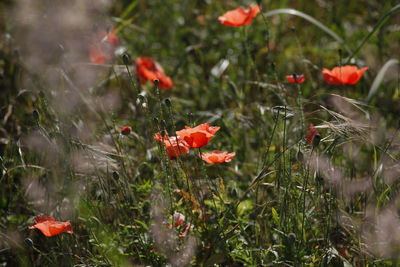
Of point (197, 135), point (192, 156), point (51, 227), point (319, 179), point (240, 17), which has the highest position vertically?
point (240, 17)

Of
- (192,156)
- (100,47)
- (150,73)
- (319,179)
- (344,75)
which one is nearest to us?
(319,179)

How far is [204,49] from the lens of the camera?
9.27 feet

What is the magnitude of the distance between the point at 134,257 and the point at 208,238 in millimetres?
239

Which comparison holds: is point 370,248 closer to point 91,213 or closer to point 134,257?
point 134,257

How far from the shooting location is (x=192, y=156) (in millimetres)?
1828

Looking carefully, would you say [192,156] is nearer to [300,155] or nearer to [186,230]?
[186,230]

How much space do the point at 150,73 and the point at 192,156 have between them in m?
0.45

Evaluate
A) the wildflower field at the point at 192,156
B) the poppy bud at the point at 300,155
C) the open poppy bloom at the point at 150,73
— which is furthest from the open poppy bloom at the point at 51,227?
the open poppy bloom at the point at 150,73

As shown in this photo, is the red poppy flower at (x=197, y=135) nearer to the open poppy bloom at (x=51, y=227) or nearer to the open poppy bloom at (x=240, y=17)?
the open poppy bloom at (x=51, y=227)

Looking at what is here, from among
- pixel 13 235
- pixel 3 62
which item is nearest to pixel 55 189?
pixel 13 235

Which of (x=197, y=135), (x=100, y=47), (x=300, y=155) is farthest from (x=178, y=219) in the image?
(x=100, y=47)

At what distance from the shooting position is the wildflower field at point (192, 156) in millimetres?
1234

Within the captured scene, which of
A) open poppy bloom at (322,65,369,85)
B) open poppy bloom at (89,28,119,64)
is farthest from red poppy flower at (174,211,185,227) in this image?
open poppy bloom at (89,28,119,64)

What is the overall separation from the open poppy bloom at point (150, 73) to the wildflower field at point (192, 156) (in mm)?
16
